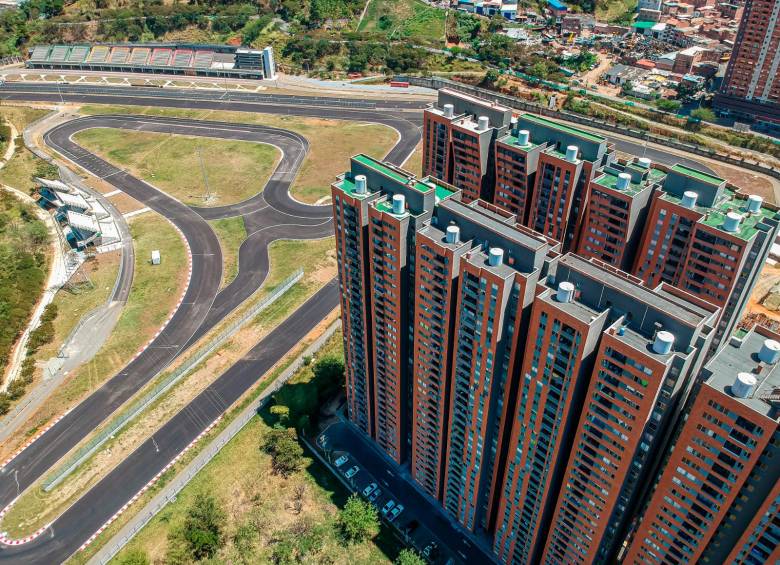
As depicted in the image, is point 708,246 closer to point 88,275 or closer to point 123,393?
point 123,393

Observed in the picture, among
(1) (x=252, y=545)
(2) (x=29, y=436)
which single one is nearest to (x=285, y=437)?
(1) (x=252, y=545)

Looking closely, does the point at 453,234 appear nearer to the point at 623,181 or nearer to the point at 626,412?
the point at 626,412

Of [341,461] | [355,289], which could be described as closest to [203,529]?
[341,461]

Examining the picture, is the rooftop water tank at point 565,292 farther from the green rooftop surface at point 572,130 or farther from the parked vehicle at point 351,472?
→ the parked vehicle at point 351,472

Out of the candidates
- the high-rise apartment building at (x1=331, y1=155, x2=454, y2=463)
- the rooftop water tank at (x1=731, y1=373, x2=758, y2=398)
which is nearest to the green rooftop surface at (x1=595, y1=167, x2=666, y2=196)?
the high-rise apartment building at (x1=331, y1=155, x2=454, y2=463)

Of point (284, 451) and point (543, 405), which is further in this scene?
point (284, 451)
